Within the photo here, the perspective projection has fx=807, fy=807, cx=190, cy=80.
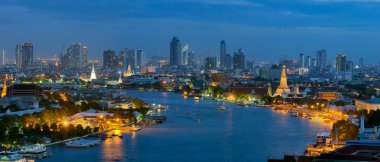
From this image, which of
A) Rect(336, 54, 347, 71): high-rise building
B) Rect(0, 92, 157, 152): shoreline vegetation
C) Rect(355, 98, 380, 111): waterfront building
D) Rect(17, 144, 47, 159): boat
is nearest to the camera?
Rect(17, 144, 47, 159): boat

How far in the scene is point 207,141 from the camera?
942 cm

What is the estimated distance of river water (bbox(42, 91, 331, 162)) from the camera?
8.01 m

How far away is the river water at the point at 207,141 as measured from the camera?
26.3ft

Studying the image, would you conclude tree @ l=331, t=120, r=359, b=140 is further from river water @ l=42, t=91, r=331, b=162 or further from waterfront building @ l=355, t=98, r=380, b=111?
waterfront building @ l=355, t=98, r=380, b=111

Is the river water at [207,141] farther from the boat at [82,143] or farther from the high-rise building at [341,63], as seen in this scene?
the high-rise building at [341,63]

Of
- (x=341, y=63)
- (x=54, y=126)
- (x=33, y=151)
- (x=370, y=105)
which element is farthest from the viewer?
(x=341, y=63)

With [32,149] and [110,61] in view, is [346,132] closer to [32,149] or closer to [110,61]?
[32,149]

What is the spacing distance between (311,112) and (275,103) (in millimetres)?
3654

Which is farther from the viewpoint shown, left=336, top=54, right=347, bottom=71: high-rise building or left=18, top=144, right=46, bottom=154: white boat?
left=336, top=54, right=347, bottom=71: high-rise building

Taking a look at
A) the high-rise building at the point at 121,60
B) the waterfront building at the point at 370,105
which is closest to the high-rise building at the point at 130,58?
the high-rise building at the point at 121,60

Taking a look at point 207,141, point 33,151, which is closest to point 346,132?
point 207,141

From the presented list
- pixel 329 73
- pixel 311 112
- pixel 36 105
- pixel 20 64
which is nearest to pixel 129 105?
pixel 36 105

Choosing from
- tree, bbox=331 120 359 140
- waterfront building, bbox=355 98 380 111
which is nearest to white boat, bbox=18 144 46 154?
tree, bbox=331 120 359 140

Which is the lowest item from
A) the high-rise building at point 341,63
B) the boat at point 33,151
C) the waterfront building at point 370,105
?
the boat at point 33,151
